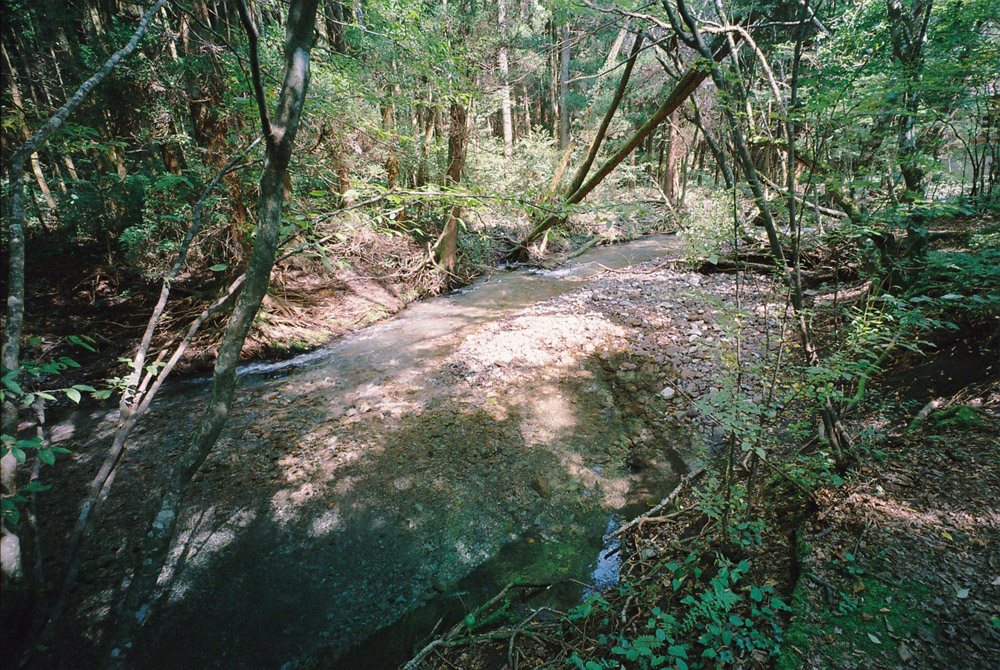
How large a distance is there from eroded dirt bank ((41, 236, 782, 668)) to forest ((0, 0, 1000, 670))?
0.11 ft

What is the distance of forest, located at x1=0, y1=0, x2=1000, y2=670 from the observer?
2.18 meters

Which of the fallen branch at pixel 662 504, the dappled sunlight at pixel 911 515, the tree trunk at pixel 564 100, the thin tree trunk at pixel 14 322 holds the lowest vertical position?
the fallen branch at pixel 662 504

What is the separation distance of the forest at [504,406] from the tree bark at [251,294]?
2cm

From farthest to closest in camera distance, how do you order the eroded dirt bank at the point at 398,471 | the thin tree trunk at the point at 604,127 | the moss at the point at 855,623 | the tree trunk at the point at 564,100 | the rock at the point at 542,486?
the tree trunk at the point at 564,100 → the rock at the point at 542,486 → the thin tree trunk at the point at 604,127 → the eroded dirt bank at the point at 398,471 → the moss at the point at 855,623

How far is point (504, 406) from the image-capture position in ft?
17.5

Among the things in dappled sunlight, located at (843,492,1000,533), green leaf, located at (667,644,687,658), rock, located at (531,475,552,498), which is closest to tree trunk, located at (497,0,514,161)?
rock, located at (531,475,552,498)

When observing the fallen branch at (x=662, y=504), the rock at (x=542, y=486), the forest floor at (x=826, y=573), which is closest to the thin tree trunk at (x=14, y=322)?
the forest floor at (x=826, y=573)

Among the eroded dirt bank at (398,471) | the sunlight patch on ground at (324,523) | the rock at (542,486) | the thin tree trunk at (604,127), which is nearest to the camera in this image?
the eroded dirt bank at (398,471)

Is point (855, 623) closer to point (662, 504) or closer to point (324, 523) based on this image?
point (662, 504)

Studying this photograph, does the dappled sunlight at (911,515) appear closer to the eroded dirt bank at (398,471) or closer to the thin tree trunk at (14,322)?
the eroded dirt bank at (398,471)

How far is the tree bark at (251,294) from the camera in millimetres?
1966

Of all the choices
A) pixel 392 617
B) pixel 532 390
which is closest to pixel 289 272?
pixel 532 390

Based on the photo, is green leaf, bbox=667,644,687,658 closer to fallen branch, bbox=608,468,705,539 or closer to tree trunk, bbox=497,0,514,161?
fallen branch, bbox=608,468,705,539

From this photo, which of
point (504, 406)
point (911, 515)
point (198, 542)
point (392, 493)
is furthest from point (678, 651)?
point (198, 542)
